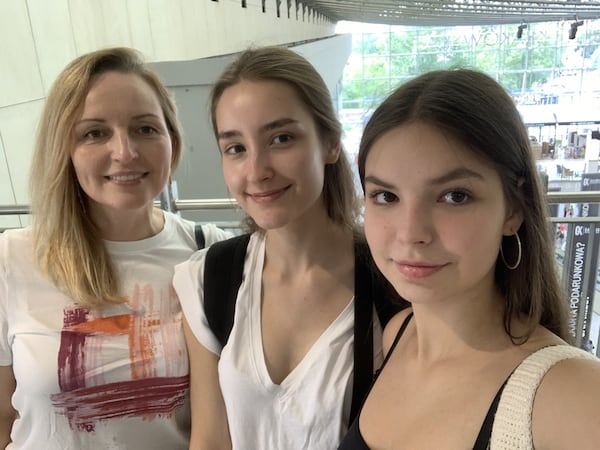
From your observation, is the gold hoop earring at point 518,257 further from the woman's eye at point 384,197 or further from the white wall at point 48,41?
the white wall at point 48,41

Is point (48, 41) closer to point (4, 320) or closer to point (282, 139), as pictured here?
point (4, 320)

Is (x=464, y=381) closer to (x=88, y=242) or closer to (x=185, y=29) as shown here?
(x=88, y=242)

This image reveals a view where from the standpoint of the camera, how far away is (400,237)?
33.7 inches

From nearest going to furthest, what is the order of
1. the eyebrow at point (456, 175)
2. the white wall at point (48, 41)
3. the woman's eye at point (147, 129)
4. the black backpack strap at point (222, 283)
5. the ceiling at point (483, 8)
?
the eyebrow at point (456, 175) < the black backpack strap at point (222, 283) < the woman's eye at point (147, 129) < the white wall at point (48, 41) < the ceiling at point (483, 8)

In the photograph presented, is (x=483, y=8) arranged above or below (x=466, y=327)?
above

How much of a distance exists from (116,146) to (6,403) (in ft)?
2.85

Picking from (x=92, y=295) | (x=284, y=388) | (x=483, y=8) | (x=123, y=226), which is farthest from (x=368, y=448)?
(x=483, y=8)

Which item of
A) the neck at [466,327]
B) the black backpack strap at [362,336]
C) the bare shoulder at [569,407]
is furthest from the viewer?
the black backpack strap at [362,336]

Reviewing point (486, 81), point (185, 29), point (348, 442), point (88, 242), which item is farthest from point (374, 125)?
point (185, 29)

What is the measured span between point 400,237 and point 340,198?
1.82 feet

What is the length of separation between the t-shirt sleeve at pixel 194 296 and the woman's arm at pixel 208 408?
0.03 meters

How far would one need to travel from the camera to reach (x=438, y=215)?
83 cm

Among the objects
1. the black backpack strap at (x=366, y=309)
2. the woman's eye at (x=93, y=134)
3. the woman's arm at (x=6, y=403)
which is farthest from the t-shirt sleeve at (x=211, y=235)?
the woman's arm at (x=6, y=403)

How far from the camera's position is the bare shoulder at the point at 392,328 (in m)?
1.18
